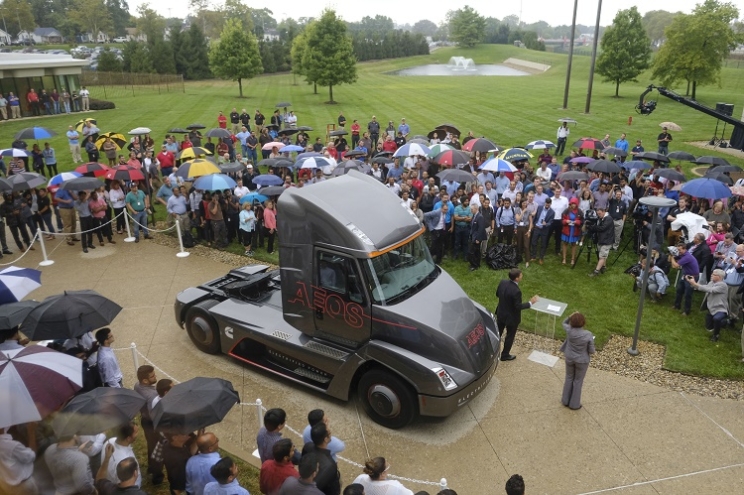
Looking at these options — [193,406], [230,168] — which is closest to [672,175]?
[230,168]

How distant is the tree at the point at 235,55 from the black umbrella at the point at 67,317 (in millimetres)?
42595

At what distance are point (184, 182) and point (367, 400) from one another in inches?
501

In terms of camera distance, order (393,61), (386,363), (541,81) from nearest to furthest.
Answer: (386,363) → (541,81) → (393,61)

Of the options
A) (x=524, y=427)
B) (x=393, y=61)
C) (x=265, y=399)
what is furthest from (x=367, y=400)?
(x=393, y=61)

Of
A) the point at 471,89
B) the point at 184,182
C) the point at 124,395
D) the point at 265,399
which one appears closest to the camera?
the point at 124,395

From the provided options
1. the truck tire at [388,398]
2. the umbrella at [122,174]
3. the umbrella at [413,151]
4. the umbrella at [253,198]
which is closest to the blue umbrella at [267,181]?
the umbrella at [253,198]

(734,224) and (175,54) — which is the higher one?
→ (175,54)

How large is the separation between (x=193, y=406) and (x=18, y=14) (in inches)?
4825

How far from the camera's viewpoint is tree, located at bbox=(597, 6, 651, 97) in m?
42.7

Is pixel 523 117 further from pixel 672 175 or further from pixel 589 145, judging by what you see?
pixel 672 175

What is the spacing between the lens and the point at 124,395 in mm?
6141

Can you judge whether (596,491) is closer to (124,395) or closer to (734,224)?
(124,395)

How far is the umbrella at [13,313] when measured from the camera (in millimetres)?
7934

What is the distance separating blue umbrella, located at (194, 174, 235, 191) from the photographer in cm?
969
